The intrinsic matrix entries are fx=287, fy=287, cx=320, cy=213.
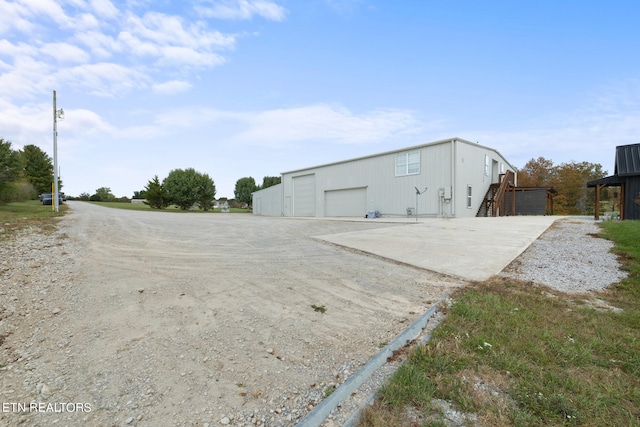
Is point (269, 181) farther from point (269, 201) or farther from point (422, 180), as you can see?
point (422, 180)

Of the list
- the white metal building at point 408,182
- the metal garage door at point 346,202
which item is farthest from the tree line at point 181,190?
the metal garage door at point 346,202

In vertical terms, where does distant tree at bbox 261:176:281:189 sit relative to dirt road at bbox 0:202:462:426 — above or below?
above

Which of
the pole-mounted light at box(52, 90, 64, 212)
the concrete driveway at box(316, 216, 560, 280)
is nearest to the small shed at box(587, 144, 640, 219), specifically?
the concrete driveway at box(316, 216, 560, 280)

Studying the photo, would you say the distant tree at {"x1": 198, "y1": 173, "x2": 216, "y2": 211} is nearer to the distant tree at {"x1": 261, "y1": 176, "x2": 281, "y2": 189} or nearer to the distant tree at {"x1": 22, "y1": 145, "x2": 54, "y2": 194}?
the distant tree at {"x1": 261, "y1": 176, "x2": 281, "y2": 189}

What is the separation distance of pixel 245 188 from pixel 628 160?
53.0 m

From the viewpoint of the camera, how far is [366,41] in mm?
→ 11969

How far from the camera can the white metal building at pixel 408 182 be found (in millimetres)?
17578

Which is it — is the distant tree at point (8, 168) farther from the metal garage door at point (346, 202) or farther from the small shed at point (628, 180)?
the small shed at point (628, 180)

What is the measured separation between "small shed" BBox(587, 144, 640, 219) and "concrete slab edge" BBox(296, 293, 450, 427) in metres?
18.1

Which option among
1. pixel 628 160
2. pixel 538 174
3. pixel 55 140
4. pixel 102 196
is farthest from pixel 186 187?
pixel 538 174

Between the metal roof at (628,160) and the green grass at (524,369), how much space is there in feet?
53.9

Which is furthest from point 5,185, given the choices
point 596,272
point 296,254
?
point 596,272

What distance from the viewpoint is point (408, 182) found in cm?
1948

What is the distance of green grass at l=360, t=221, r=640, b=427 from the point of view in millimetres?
1943
